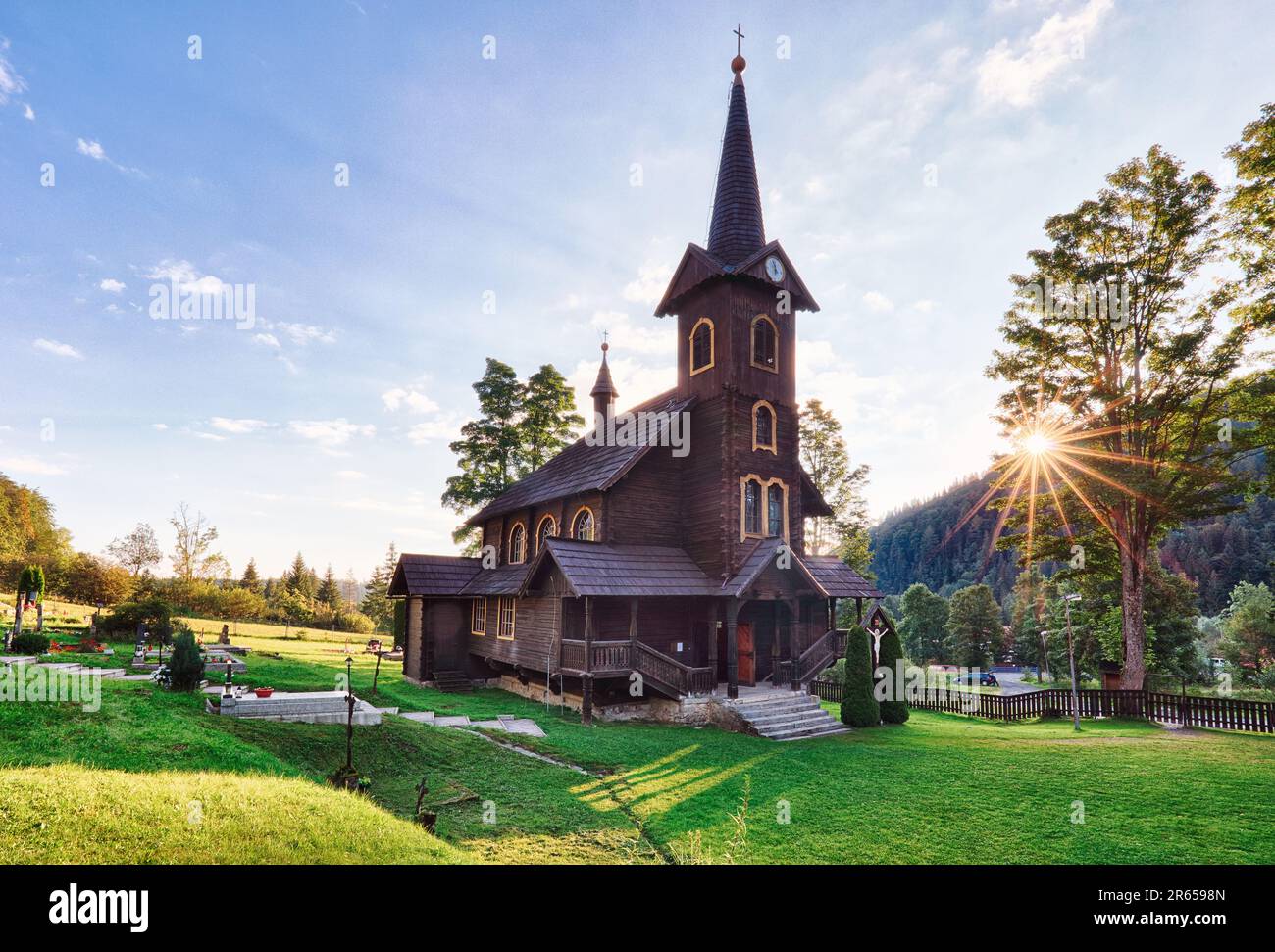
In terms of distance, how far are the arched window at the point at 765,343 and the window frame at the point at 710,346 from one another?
1.35 metres

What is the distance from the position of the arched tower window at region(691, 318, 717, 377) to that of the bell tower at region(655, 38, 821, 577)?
34 mm

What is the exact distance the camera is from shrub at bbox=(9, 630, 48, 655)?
17625 millimetres

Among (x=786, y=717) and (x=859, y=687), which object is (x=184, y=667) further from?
(x=859, y=687)

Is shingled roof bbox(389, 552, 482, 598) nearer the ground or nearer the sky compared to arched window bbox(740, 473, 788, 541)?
nearer the ground

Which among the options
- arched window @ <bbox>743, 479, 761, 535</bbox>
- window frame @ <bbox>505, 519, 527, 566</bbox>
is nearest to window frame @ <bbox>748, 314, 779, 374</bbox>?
arched window @ <bbox>743, 479, 761, 535</bbox>

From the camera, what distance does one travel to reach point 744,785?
33.3 feet

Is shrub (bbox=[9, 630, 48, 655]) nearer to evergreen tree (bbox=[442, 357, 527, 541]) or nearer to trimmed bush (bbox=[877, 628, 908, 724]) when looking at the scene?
evergreen tree (bbox=[442, 357, 527, 541])

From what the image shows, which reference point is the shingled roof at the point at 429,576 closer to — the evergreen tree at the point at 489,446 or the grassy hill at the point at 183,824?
the evergreen tree at the point at 489,446

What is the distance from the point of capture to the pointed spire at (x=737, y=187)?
2067 centimetres

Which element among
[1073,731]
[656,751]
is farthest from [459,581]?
[1073,731]

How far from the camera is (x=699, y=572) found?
60.1 feet

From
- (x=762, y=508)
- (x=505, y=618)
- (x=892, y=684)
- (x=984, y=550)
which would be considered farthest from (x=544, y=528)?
(x=984, y=550)

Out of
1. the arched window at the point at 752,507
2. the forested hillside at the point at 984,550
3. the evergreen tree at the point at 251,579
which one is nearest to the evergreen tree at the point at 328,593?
the evergreen tree at the point at 251,579
